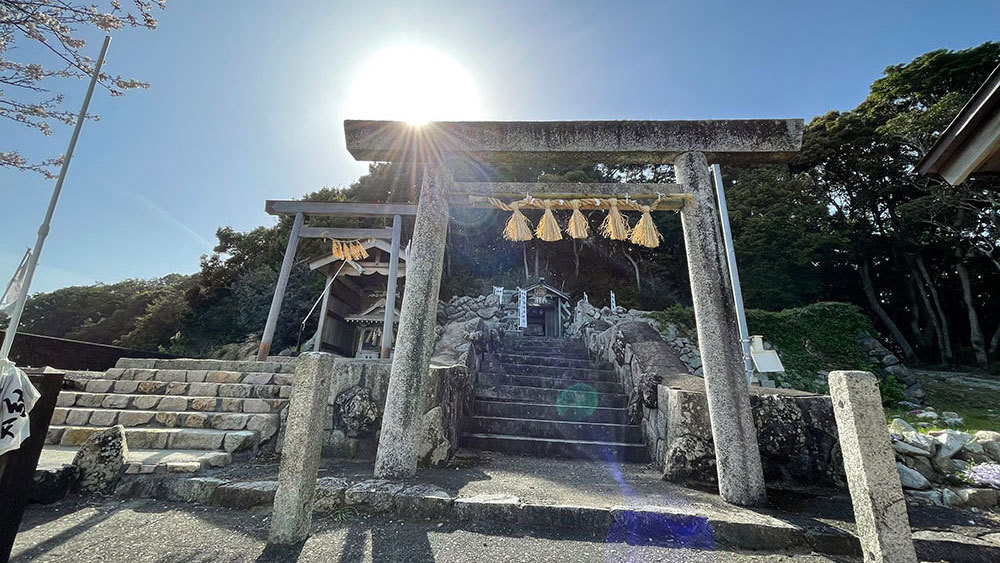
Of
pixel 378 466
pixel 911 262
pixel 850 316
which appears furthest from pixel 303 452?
pixel 911 262

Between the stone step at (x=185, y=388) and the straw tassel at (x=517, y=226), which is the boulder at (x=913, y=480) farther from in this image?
the stone step at (x=185, y=388)

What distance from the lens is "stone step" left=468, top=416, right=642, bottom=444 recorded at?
5.35m

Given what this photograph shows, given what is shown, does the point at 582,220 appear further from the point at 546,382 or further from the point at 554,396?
the point at 546,382

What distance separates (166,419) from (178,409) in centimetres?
31

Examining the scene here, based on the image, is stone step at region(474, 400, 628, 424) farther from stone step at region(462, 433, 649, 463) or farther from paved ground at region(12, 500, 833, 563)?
paved ground at region(12, 500, 833, 563)

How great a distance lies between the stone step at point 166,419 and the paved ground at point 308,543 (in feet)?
6.16

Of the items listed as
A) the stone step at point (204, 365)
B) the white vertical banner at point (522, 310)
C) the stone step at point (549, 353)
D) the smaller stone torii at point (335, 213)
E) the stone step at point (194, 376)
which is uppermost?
the smaller stone torii at point (335, 213)

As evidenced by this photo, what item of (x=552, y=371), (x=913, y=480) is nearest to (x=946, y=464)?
(x=913, y=480)

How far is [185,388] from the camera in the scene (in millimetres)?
5863

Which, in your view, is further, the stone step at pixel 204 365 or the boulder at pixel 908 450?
the stone step at pixel 204 365

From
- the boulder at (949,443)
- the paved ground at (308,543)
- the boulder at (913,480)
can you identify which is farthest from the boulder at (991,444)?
the paved ground at (308,543)

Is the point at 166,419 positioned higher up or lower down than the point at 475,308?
lower down

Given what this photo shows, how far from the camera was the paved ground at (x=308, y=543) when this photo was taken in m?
2.37

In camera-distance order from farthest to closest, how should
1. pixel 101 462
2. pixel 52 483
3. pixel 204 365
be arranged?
pixel 204 365 < pixel 101 462 < pixel 52 483
